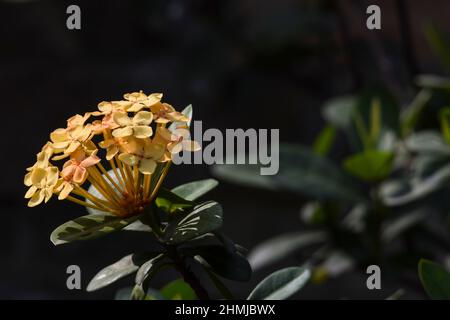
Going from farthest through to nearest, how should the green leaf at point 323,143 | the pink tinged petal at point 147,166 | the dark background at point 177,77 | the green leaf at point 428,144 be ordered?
the dark background at point 177,77 → the green leaf at point 323,143 → the green leaf at point 428,144 → the pink tinged petal at point 147,166

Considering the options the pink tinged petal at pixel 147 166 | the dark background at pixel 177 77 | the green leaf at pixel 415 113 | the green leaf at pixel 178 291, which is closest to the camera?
the pink tinged petal at pixel 147 166

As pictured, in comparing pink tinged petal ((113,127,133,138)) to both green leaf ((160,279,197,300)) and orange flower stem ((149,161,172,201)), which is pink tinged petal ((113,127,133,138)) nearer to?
orange flower stem ((149,161,172,201))

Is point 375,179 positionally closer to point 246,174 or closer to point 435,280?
point 246,174

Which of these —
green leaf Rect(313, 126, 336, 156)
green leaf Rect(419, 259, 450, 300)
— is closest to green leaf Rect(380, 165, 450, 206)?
green leaf Rect(313, 126, 336, 156)

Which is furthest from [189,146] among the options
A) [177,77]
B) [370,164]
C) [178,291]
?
[177,77]

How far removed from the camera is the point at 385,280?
130cm

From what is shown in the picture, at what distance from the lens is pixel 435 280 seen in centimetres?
74

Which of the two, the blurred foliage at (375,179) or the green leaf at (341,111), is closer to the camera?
the blurred foliage at (375,179)

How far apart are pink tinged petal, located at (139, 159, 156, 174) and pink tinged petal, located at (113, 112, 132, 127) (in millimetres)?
35

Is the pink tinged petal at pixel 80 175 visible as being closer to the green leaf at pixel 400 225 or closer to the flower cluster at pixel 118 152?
the flower cluster at pixel 118 152

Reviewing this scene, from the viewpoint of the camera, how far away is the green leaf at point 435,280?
740 mm

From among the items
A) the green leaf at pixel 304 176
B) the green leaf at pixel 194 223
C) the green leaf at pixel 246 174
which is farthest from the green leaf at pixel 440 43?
the green leaf at pixel 194 223
